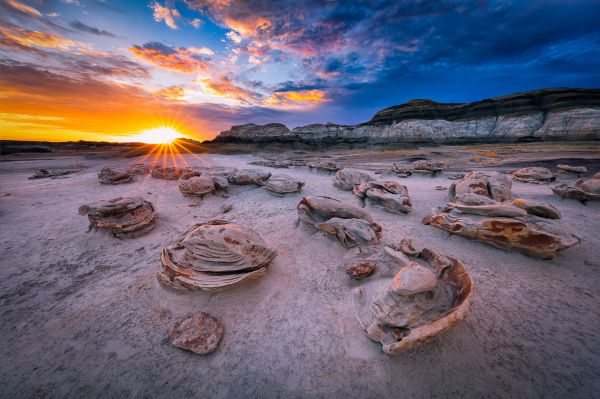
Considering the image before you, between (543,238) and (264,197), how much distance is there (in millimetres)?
6764

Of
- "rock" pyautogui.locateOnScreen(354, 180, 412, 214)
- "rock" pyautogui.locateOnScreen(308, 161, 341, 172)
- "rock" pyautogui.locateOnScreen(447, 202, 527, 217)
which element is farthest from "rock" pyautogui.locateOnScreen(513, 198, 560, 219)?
"rock" pyautogui.locateOnScreen(308, 161, 341, 172)

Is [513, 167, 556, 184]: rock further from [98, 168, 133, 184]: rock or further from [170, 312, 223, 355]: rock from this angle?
[98, 168, 133, 184]: rock

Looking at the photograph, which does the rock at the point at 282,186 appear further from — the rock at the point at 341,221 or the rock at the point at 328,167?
the rock at the point at 328,167

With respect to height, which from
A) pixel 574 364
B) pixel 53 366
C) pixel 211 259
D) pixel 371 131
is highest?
pixel 371 131

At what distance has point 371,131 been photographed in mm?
39250

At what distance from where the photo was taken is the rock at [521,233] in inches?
140

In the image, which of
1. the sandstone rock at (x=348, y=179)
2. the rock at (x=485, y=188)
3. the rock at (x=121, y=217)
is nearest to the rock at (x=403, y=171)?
the sandstone rock at (x=348, y=179)

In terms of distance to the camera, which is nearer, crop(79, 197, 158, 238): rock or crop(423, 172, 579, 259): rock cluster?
crop(423, 172, 579, 259): rock cluster

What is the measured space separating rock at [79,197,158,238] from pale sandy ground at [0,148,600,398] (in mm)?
575

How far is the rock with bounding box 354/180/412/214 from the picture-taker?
234 inches

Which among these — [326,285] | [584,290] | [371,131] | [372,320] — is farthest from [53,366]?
[371,131]

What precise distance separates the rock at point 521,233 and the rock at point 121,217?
706 cm

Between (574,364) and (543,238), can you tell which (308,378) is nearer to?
(574,364)

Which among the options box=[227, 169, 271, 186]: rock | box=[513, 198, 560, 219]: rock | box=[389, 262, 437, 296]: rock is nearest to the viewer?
box=[389, 262, 437, 296]: rock
